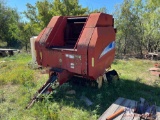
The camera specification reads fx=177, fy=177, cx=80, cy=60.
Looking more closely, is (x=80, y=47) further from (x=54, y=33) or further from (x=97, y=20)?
(x=54, y=33)

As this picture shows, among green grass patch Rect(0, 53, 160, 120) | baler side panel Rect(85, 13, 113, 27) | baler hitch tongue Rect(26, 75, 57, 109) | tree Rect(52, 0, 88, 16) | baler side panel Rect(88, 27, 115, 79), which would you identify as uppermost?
tree Rect(52, 0, 88, 16)

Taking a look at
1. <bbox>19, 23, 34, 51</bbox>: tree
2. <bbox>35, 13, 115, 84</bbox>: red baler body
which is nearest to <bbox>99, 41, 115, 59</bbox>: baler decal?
<bbox>35, 13, 115, 84</bbox>: red baler body

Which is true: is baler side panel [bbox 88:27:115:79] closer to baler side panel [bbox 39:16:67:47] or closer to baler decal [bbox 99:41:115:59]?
baler decal [bbox 99:41:115:59]

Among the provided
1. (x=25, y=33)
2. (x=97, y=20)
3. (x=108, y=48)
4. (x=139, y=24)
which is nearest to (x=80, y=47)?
(x=97, y=20)

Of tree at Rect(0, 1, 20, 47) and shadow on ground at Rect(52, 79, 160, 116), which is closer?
shadow on ground at Rect(52, 79, 160, 116)

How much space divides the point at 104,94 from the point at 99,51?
1.06 meters

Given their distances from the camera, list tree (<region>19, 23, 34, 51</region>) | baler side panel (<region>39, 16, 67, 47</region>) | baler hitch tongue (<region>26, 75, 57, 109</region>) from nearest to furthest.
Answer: baler hitch tongue (<region>26, 75, 57, 109</region>) < baler side panel (<region>39, 16, 67, 47</region>) < tree (<region>19, 23, 34, 51</region>)

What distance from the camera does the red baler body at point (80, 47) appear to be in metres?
3.63

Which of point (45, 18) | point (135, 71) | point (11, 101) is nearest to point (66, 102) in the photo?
point (11, 101)

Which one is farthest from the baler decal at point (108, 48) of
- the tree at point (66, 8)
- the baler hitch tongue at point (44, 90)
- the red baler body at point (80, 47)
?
the tree at point (66, 8)

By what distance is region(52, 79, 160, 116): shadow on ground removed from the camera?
12.5ft

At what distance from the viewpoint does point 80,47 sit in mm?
3629

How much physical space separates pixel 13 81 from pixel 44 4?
7056 millimetres

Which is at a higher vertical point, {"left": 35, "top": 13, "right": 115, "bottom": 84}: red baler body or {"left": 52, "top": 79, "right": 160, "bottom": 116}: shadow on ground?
{"left": 35, "top": 13, "right": 115, "bottom": 84}: red baler body
